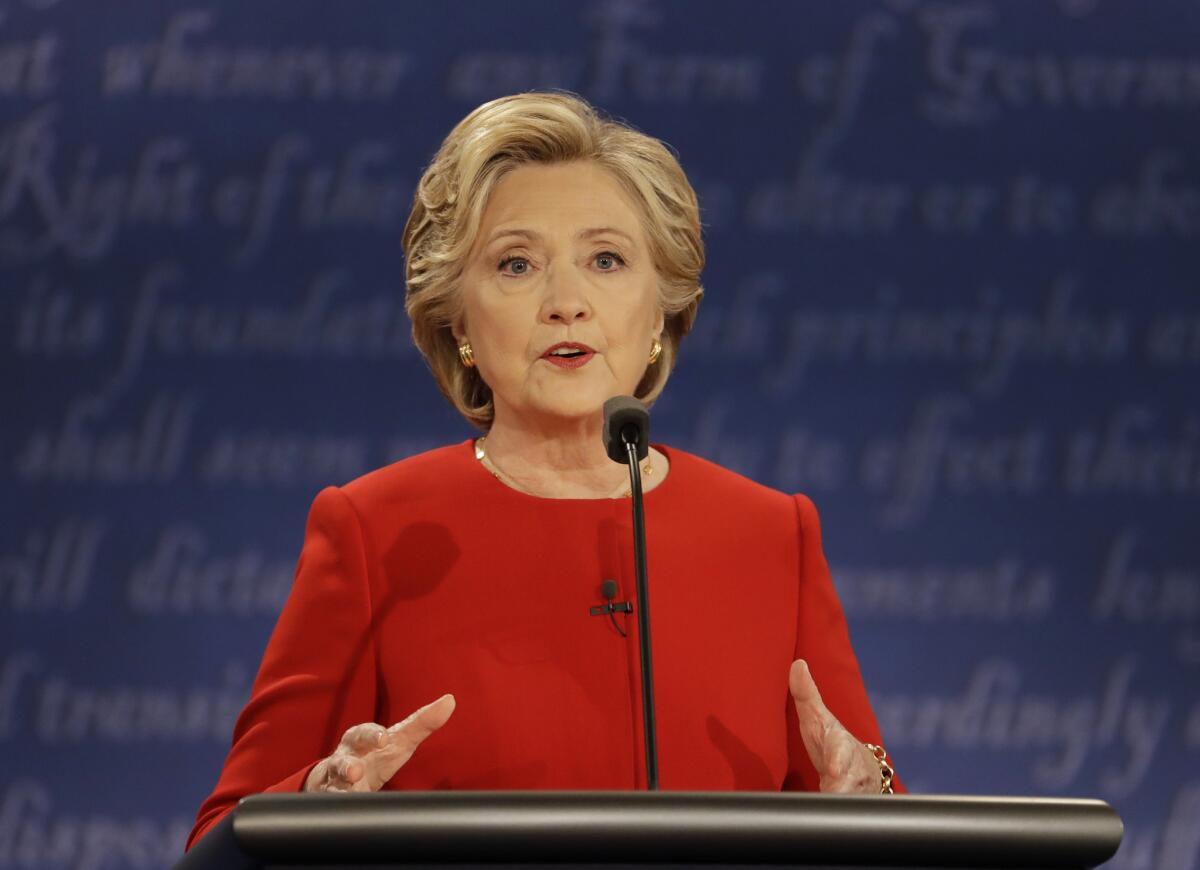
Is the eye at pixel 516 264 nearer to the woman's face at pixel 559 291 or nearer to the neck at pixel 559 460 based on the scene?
the woman's face at pixel 559 291

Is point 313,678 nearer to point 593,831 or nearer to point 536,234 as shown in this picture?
point 536,234

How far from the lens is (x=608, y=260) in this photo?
161 cm

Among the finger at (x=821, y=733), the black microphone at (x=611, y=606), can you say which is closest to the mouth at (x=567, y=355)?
the black microphone at (x=611, y=606)

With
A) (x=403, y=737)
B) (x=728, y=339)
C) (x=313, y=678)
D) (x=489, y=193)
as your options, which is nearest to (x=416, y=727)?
(x=403, y=737)

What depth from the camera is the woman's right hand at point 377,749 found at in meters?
1.20

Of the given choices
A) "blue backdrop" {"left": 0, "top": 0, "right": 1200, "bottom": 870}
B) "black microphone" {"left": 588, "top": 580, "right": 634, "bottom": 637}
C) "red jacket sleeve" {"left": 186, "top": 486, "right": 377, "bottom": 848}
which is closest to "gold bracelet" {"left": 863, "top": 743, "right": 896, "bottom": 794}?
"black microphone" {"left": 588, "top": 580, "right": 634, "bottom": 637}

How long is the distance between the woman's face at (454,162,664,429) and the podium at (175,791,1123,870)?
28.3 inches

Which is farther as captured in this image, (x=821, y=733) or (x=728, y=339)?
(x=728, y=339)

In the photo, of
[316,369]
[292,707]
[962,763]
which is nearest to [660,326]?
[292,707]

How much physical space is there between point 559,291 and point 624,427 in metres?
0.30

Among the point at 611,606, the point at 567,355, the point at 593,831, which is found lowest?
the point at 593,831

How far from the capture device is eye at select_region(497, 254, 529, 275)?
1589mm

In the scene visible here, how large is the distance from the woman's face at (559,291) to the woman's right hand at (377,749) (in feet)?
1.41

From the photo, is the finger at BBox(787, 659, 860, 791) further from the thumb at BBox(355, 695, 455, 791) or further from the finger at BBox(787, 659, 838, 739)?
the thumb at BBox(355, 695, 455, 791)
